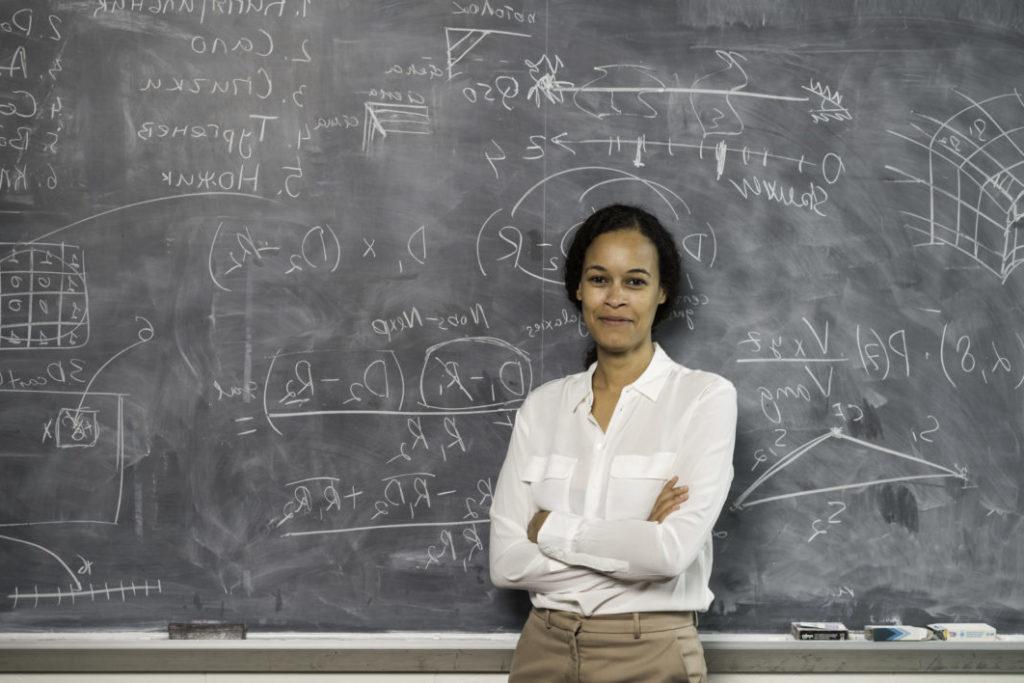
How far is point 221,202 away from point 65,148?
492mm

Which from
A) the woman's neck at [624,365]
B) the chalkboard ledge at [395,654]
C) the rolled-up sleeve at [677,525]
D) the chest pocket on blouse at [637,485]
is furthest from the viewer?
the chalkboard ledge at [395,654]

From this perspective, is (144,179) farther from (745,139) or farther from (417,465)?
(745,139)

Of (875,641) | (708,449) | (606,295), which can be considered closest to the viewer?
(708,449)

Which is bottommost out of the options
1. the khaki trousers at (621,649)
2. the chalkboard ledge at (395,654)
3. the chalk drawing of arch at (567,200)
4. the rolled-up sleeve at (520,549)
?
the chalkboard ledge at (395,654)

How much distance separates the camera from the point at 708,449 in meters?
2.28

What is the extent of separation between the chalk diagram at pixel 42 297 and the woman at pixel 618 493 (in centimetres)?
141

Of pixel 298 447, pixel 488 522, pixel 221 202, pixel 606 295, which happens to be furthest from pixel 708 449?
pixel 221 202

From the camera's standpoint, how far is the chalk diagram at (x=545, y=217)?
114 inches

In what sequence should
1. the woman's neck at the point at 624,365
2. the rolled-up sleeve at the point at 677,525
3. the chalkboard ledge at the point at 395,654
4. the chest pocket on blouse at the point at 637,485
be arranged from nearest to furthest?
the rolled-up sleeve at the point at 677,525 → the chest pocket on blouse at the point at 637,485 → the woman's neck at the point at 624,365 → the chalkboard ledge at the point at 395,654

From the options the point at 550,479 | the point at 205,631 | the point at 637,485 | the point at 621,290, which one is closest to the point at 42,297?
the point at 205,631

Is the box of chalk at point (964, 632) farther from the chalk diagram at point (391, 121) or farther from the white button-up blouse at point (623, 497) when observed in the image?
the chalk diagram at point (391, 121)

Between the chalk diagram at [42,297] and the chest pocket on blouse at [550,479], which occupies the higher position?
the chalk diagram at [42,297]

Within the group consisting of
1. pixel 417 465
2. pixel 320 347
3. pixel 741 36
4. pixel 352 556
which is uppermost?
pixel 741 36

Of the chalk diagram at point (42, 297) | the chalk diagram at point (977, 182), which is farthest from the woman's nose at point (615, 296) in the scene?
the chalk diagram at point (42, 297)
